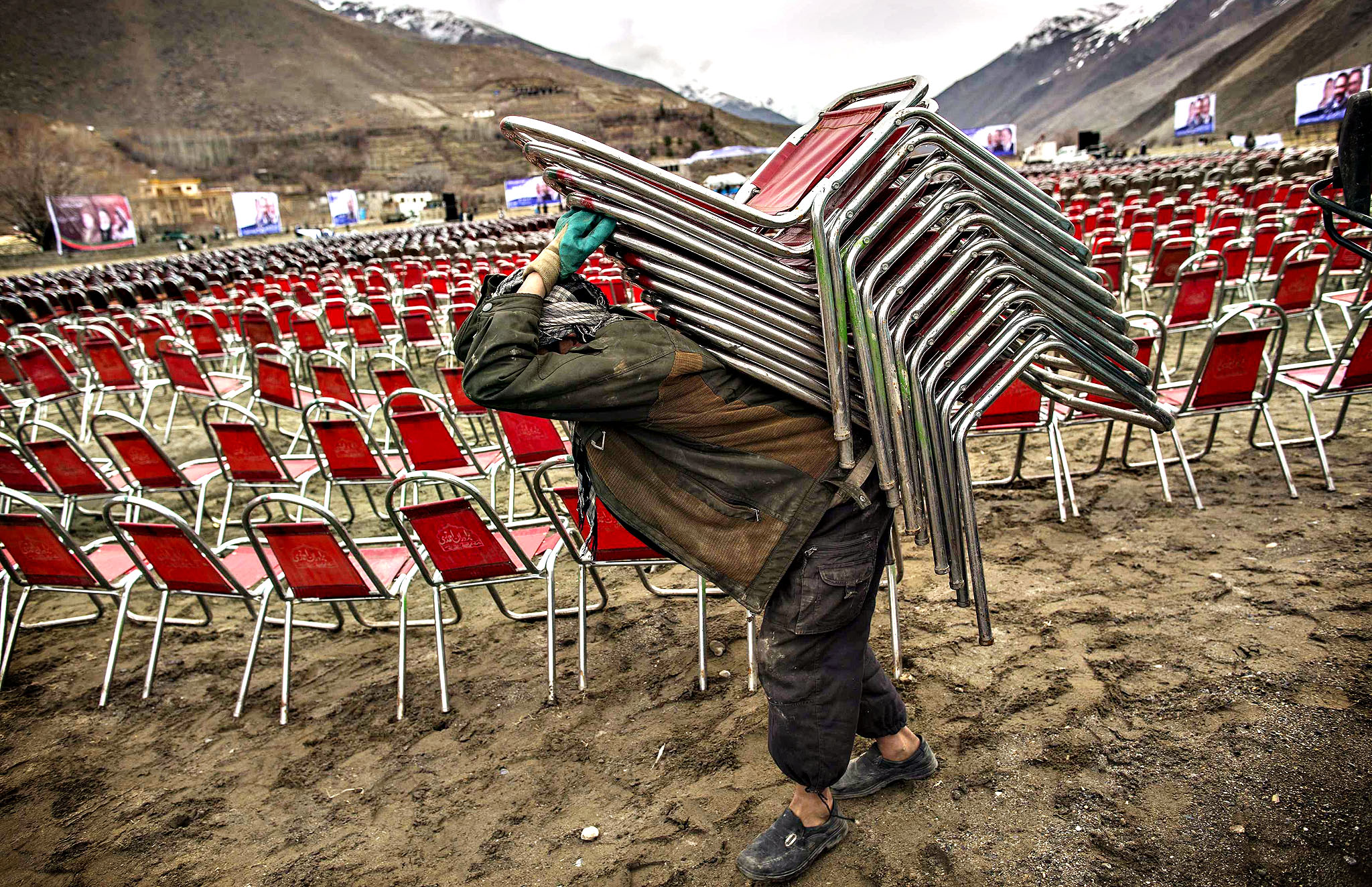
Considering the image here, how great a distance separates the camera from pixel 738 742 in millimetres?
2896

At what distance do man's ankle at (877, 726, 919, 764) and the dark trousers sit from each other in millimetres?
368

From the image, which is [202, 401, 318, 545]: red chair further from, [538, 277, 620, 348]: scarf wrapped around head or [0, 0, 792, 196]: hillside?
[0, 0, 792, 196]: hillside

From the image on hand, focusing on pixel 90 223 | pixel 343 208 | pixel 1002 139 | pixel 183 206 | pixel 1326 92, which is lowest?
pixel 1326 92

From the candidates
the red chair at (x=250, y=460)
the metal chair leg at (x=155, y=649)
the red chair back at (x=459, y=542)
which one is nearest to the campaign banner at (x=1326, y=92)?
the red chair at (x=250, y=460)

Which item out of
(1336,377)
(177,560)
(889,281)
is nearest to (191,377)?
(177,560)

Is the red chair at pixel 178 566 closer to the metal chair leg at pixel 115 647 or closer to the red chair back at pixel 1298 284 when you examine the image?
the metal chair leg at pixel 115 647

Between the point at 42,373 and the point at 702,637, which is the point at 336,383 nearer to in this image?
the point at 42,373

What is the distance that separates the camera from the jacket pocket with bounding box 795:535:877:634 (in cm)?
202

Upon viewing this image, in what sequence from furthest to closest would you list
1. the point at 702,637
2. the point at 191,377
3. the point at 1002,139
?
1. the point at 1002,139
2. the point at 191,377
3. the point at 702,637

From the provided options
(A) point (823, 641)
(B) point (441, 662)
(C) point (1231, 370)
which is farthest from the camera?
(C) point (1231, 370)

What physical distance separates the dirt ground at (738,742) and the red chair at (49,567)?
0.34 meters

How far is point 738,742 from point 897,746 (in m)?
0.61

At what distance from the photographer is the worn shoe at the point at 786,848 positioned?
2.25 meters

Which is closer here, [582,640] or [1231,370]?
[582,640]
